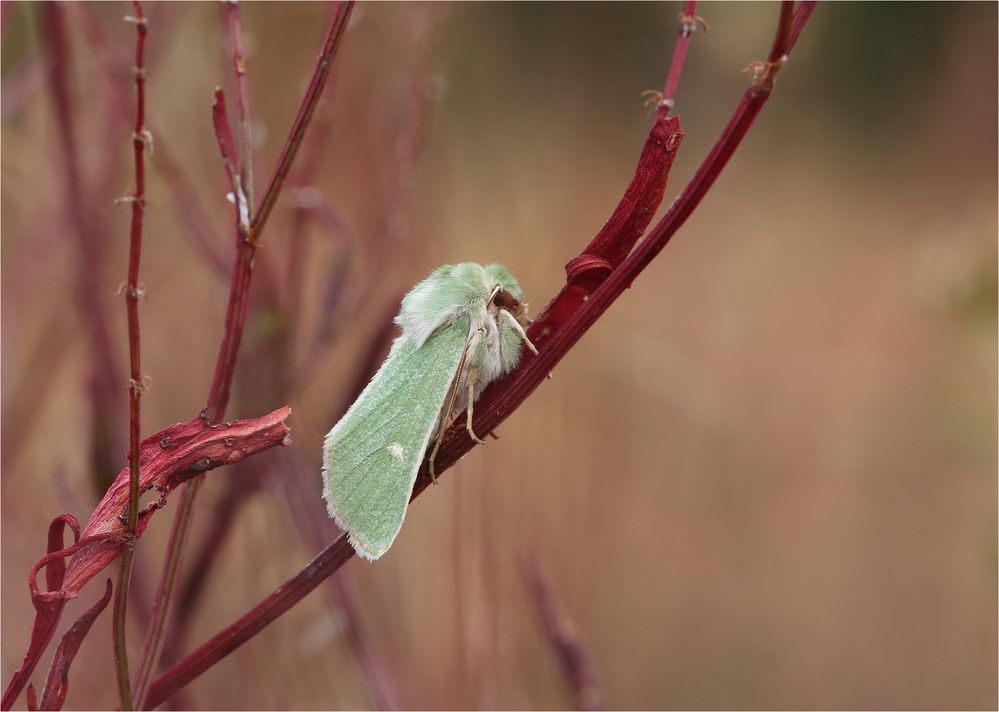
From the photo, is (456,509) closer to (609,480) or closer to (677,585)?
(609,480)

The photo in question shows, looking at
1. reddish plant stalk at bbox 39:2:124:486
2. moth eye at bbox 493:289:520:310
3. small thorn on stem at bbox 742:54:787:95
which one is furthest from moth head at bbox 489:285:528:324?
reddish plant stalk at bbox 39:2:124:486

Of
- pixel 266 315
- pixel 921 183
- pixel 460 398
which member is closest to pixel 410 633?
pixel 266 315

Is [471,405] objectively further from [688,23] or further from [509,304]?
[688,23]

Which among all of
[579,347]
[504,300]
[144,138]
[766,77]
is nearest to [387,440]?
[504,300]

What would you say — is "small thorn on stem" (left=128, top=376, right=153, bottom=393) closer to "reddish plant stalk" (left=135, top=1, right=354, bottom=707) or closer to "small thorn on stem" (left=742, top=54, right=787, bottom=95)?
"reddish plant stalk" (left=135, top=1, right=354, bottom=707)

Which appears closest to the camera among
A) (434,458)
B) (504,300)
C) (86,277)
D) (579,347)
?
(434,458)
